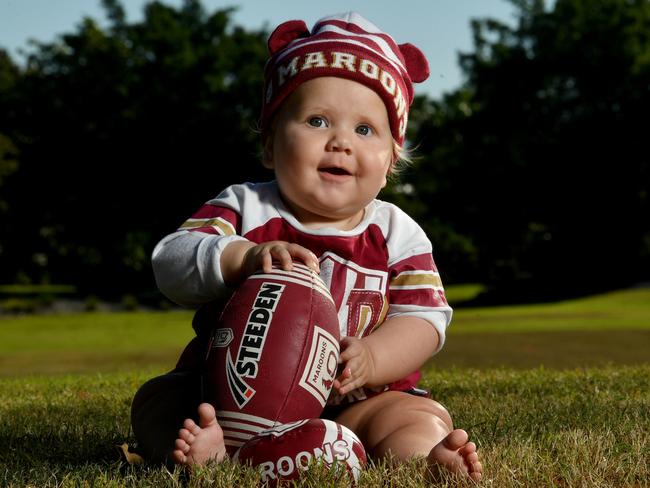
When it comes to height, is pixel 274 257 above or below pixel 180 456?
above

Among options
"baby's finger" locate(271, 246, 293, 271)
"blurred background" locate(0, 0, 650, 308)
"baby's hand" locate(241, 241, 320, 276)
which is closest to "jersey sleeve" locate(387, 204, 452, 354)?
"baby's hand" locate(241, 241, 320, 276)

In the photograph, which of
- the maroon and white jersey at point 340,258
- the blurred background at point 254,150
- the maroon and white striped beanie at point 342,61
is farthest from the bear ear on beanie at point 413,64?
the blurred background at point 254,150

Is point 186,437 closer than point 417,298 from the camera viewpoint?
Yes

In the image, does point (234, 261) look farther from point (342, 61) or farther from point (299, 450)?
point (342, 61)

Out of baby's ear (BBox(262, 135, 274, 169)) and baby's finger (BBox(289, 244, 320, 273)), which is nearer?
baby's finger (BBox(289, 244, 320, 273))

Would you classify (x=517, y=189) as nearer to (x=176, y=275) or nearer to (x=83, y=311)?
(x=83, y=311)

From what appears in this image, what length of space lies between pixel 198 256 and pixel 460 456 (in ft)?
4.37

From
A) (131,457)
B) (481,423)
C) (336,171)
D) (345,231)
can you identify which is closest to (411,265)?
(345,231)

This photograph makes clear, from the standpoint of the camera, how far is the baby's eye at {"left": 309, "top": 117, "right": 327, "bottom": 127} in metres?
3.73

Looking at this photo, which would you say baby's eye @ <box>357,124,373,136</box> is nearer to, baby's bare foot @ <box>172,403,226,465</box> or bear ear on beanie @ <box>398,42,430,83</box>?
bear ear on beanie @ <box>398,42,430,83</box>

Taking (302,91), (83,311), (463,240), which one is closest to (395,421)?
(302,91)

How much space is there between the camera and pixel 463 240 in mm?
38688

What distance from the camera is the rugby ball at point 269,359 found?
325 centimetres

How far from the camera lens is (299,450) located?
3045 millimetres
